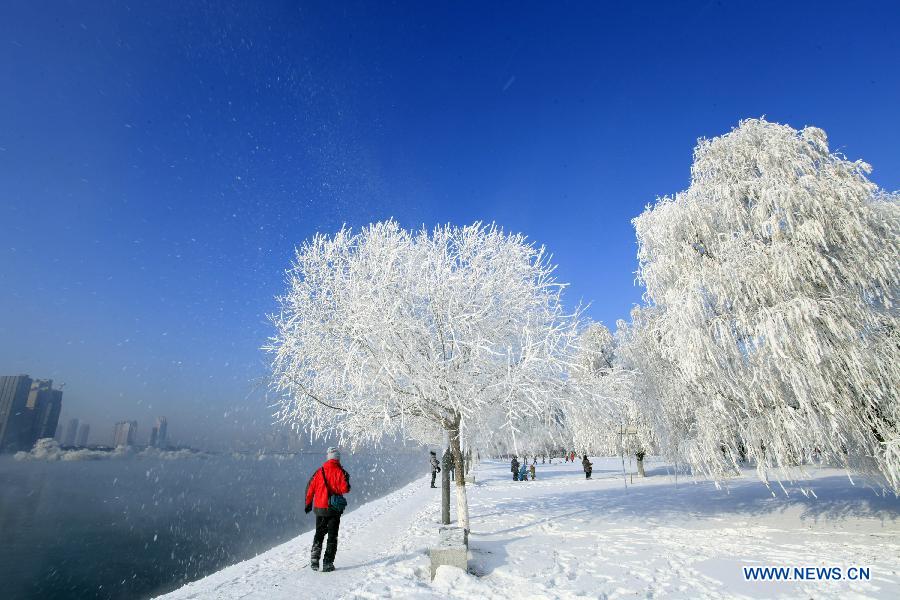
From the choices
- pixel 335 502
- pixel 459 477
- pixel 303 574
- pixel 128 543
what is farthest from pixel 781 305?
pixel 128 543

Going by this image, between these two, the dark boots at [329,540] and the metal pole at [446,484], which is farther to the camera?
the metal pole at [446,484]

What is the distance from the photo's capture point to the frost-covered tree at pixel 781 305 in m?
9.45

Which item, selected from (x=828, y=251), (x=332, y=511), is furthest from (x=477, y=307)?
(x=828, y=251)

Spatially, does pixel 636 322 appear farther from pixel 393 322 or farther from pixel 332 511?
pixel 332 511

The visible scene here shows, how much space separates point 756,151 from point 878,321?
4.97 meters

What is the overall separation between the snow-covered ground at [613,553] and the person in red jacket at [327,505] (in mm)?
327

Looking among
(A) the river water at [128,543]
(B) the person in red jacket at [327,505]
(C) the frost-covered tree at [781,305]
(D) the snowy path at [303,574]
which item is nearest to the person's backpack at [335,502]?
(B) the person in red jacket at [327,505]

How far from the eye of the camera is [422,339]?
1038 cm

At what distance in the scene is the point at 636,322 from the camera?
1516cm

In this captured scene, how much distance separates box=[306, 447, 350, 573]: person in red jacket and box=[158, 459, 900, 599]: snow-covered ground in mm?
327

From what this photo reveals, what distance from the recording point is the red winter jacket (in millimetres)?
8070

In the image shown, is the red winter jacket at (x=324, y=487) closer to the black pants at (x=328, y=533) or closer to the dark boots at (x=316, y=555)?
the black pants at (x=328, y=533)

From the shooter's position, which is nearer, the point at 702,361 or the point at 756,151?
the point at 702,361

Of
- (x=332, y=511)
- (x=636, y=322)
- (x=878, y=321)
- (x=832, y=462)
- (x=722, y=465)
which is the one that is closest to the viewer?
(x=332, y=511)
